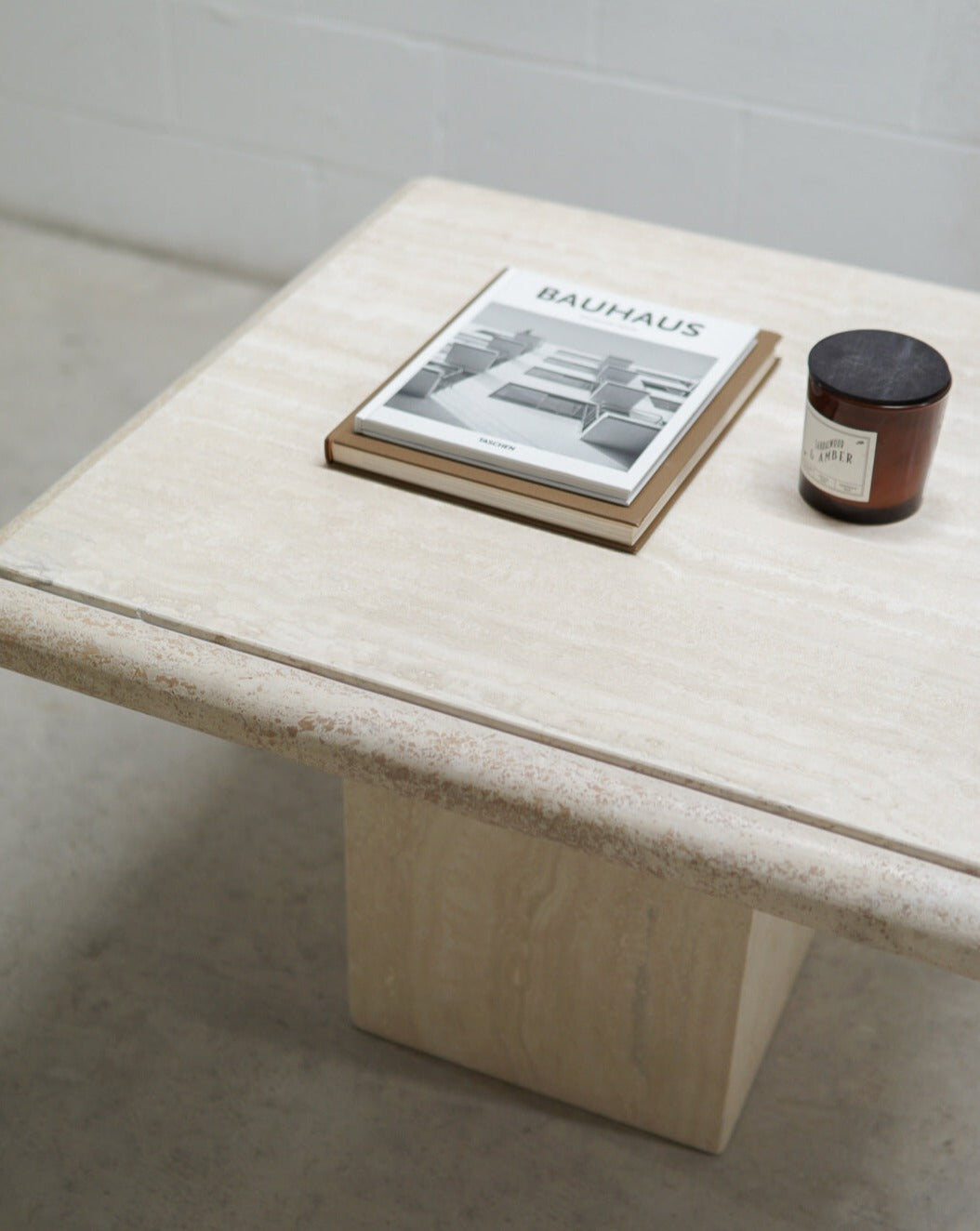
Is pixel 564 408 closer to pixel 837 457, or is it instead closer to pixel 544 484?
pixel 544 484

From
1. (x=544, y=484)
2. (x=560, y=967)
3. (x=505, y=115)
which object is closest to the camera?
(x=544, y=484)

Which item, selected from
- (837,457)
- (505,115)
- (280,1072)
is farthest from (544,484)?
(505,115)

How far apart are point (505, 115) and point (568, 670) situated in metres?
1.44

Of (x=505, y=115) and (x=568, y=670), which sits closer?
(x=568, y=670)

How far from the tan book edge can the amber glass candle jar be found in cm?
9

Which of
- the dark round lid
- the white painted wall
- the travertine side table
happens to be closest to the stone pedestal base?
the travertine side table

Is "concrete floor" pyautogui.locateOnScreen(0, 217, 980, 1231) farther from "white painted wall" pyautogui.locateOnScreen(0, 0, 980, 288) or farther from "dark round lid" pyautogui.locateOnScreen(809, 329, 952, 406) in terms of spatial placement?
"white painted wall" pyautogui.locateOnScreen(0, 0, 980, 288)

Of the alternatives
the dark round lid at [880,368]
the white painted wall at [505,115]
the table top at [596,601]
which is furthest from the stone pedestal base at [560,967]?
the white painted wall at [505,115]

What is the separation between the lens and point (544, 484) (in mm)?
1030

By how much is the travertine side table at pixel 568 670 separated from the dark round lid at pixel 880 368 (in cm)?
11

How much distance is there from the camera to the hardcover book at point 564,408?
1023 mm

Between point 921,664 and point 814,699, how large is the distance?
0.26 ft

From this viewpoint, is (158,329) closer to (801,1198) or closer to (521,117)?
(521,117)

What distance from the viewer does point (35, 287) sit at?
7.91ft
